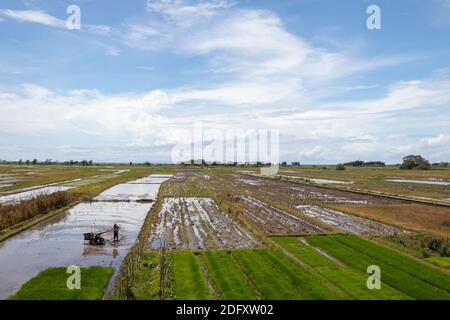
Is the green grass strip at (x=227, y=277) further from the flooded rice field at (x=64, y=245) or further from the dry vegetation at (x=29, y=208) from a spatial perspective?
the dry vegetation at (x=29, y=208)

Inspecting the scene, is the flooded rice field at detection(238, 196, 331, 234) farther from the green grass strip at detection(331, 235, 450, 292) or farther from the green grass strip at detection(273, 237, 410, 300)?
the green grass strip at detection(273, 237, 410, 300)

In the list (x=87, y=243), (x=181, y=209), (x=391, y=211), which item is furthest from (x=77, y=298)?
(x=391, y=211)

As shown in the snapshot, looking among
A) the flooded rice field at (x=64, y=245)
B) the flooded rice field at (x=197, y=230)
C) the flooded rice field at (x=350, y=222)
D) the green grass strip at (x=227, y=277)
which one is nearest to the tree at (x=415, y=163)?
the flooded rice field at (x=350, y=222)

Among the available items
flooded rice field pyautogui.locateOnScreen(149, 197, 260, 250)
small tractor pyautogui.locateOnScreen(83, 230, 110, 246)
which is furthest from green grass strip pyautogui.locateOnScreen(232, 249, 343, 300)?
small tractor pyautogui.locateOnScreen(83, 230, 110, 246)
